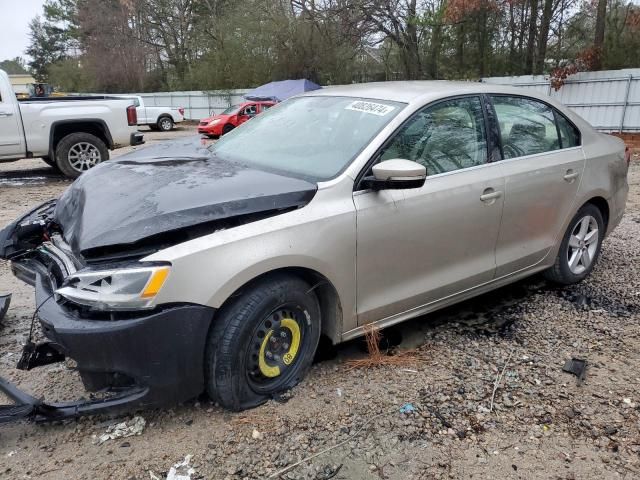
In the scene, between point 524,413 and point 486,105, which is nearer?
point 524,413

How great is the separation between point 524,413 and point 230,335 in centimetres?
161

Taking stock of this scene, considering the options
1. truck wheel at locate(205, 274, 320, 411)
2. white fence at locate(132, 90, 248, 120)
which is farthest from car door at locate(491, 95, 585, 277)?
white fence at locate(132, 90, 248, 120)

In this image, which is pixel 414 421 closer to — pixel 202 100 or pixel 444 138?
pixel 444 138

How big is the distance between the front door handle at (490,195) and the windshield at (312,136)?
31.4 inches

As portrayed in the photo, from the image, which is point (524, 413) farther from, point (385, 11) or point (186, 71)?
point (186, 71)

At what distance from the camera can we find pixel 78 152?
9.73m

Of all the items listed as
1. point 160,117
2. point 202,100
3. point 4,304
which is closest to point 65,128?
point 4,304

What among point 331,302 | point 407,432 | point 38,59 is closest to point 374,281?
point 331,302

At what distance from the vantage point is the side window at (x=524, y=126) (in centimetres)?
372

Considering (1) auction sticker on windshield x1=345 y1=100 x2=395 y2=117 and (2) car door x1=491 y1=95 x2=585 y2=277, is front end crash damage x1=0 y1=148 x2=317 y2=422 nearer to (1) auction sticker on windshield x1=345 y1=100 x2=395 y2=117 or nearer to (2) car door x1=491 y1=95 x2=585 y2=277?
(1) auction sticker on windshield x1=345 y1=100 x2=395 y2=117

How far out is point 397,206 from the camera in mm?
3020

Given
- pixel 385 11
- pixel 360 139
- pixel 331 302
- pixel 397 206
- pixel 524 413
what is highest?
pixel 385 11

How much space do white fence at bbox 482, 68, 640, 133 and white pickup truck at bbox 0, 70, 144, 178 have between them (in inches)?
464

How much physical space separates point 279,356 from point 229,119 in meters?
17.7
